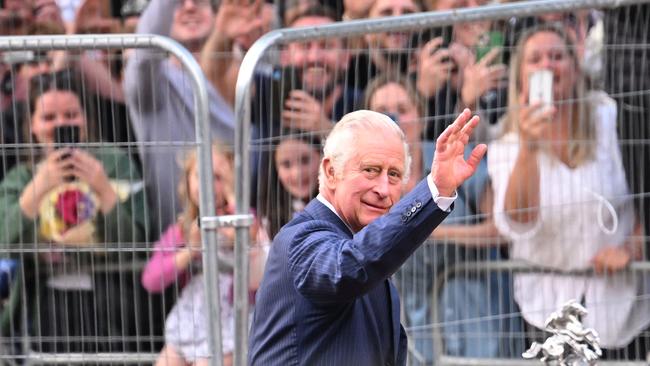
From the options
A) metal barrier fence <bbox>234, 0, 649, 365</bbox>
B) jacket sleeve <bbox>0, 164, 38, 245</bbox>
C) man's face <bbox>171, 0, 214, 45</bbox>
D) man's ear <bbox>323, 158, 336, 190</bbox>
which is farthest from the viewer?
man's face <bbox>171, 0, 214, 45</bbox>

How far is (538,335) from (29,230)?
7.81 ft

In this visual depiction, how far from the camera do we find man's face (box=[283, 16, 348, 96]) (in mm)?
6176

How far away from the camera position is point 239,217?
582 centimetres

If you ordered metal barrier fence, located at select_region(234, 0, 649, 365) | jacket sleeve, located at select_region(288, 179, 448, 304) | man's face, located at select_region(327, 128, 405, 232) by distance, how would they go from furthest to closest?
metal barrier fence, located at select_region(234, 0, 649, 365), man's face, located at select_region(327, 128, 405, 232), jacket sleeve, located at select_region(288, 179, 448, 304)

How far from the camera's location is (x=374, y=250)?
351 cm

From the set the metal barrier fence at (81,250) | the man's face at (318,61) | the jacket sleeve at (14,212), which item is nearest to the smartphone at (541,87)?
the man's face at (318,61)

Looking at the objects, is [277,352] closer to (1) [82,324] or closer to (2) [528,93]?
(1) [82,324]

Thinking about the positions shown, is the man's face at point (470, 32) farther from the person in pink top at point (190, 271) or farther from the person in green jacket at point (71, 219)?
the person in green jacket at point (71, 219)

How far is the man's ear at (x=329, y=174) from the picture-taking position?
3920 mm

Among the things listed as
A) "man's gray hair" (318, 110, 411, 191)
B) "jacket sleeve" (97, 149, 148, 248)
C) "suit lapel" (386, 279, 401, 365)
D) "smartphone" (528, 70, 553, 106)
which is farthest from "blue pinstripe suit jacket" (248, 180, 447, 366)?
"smartphone" (528, 70, 553, 106)

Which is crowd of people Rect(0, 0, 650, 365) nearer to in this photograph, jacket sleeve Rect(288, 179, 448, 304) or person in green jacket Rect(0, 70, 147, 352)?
person in green jacket Rect(0, 70, 147, 352)

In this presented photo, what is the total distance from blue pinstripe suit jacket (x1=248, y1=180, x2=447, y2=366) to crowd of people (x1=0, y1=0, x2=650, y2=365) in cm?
205

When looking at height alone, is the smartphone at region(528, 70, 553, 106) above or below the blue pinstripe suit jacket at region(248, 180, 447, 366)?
above

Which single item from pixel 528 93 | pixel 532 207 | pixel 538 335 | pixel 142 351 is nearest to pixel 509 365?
pixel 538 335
